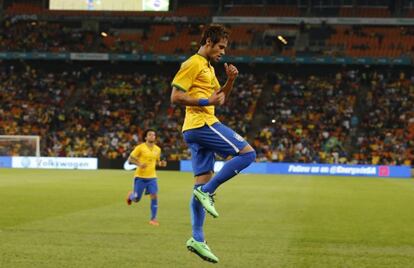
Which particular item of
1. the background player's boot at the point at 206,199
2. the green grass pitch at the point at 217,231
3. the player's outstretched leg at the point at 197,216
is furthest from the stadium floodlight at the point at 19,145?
the background player's boot at the point at 206,199

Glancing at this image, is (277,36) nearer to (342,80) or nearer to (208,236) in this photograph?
(342,80)

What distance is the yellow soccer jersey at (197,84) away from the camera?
7.80m

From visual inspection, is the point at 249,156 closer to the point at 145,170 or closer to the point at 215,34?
the point at 215,34

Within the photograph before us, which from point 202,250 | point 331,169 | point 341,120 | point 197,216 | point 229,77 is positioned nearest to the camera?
point 229,77

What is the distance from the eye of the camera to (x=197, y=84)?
794 cm

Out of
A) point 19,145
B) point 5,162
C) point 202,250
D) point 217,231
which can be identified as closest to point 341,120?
point 19,145

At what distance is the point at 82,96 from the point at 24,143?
969 centimetres

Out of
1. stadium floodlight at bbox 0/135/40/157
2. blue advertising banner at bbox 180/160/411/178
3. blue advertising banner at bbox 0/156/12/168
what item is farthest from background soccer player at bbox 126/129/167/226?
blue advertising banner at bbox 0/156/12/168

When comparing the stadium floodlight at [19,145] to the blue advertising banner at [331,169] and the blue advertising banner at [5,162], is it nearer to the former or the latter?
the blue advertising banner at [5,162]

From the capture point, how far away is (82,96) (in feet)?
180

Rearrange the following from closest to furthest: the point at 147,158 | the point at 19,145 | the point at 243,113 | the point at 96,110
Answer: the point at 147,158, the point at 19,145, the point at 243,113, the point at 96,110

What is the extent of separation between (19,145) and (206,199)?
40.4 m

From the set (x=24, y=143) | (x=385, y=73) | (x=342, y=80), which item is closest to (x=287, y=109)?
(x=342, y=80)

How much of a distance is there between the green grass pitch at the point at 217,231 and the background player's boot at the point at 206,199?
1.57 meters
